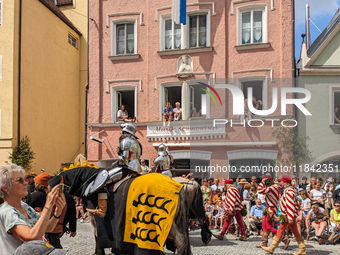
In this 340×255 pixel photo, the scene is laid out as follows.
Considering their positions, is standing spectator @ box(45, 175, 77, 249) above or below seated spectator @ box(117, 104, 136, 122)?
below

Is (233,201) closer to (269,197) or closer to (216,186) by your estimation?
(269,197)

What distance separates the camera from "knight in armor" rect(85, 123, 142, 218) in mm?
6285

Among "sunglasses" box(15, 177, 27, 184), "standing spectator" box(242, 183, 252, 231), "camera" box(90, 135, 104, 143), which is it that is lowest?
"standing spectator" box(242, 183, 252, 231)

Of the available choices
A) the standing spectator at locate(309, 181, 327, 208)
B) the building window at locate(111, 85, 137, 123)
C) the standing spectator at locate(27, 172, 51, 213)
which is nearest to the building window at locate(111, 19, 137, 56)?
the building window at locate(111, 85, 137, 123)

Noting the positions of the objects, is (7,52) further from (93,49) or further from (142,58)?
(142,58)

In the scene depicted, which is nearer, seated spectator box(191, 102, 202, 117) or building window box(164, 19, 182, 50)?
seated spectator box(191, 102, 202, 117)

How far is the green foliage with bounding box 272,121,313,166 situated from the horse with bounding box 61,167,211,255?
301 inches

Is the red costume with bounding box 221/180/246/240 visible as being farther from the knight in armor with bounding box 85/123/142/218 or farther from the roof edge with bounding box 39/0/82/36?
the roof edge with bounding box 39/0/82/36

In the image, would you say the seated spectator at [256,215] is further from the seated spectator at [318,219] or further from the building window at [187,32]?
the building window at [187,32]

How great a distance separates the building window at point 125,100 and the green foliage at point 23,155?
4318mm

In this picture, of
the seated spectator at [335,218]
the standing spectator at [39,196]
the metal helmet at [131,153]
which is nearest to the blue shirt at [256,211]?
the seated spectator at [335,218]

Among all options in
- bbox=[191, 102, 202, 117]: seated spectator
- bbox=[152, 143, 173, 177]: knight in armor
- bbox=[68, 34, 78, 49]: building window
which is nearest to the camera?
bbox=[152, 143, 173, 177]: knight in armor

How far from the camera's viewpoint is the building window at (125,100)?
17.8 m

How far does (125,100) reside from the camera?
61.0 feet
